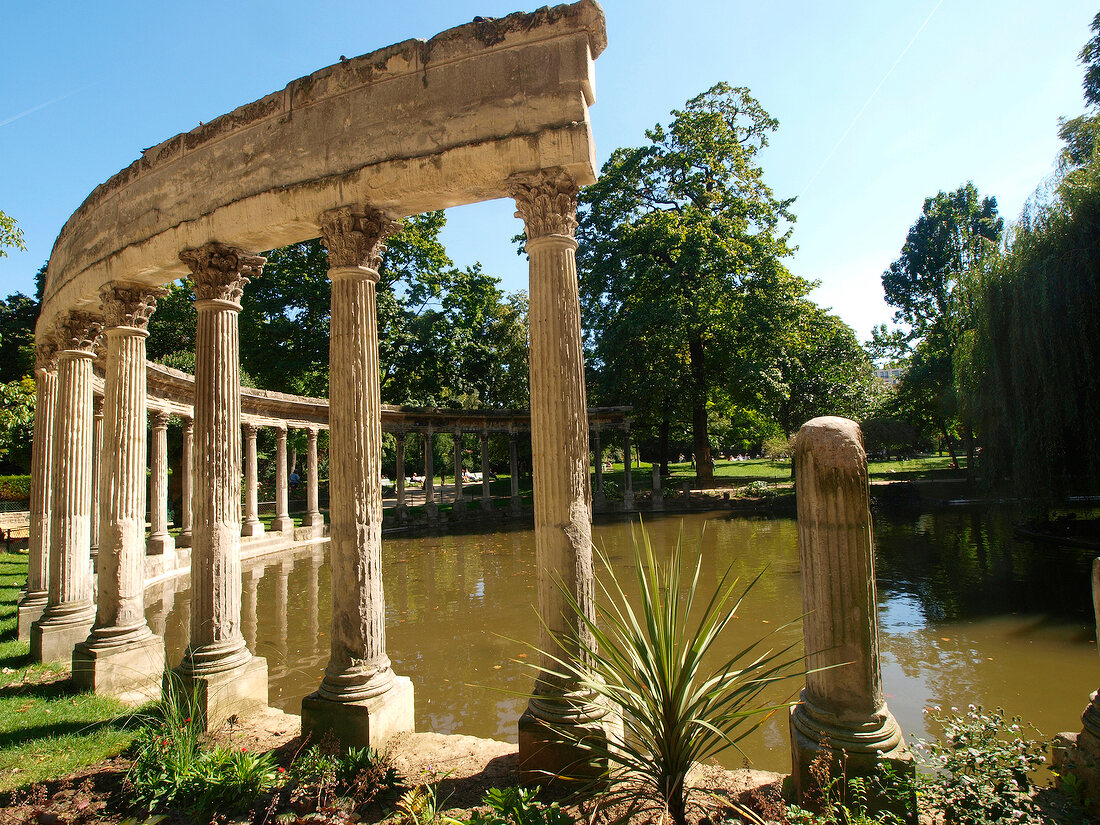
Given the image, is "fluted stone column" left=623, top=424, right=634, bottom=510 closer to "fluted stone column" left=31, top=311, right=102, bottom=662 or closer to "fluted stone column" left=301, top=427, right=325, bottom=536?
"fluted stone column" left=301, top=427, right=325, bottom=536

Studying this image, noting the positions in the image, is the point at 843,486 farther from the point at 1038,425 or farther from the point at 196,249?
the point at 1038,425

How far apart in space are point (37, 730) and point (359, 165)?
7.07 meters

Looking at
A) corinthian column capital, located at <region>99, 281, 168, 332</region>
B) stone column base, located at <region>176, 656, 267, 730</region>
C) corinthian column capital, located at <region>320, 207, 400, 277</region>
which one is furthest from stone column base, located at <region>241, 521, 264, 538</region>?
corinthian column capital, located at <region>320, 207, 400, 277</region>

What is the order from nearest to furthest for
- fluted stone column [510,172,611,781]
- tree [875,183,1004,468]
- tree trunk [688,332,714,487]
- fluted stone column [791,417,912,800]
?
fluted stone column [791,417,912,800], fluted stone column [510,172,611,781], tree trunk [688,332,714,487], tree [875,183,1004,468]

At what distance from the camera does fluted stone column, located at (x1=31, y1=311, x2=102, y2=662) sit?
9266 mm

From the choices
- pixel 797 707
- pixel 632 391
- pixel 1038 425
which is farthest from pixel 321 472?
pixel 797 707

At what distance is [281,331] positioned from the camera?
100.0ft

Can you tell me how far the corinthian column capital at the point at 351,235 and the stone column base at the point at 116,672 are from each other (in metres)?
5.72

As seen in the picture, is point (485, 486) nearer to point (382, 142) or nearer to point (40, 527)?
point (40, 527)

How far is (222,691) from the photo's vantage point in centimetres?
680

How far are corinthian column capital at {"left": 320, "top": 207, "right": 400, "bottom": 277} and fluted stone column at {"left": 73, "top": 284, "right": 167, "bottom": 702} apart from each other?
3.89 m

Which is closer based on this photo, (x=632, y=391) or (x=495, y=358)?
(x=632, y=391)

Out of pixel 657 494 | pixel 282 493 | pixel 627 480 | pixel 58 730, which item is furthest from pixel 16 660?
pixel 627 480

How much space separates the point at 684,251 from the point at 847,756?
2855cm
